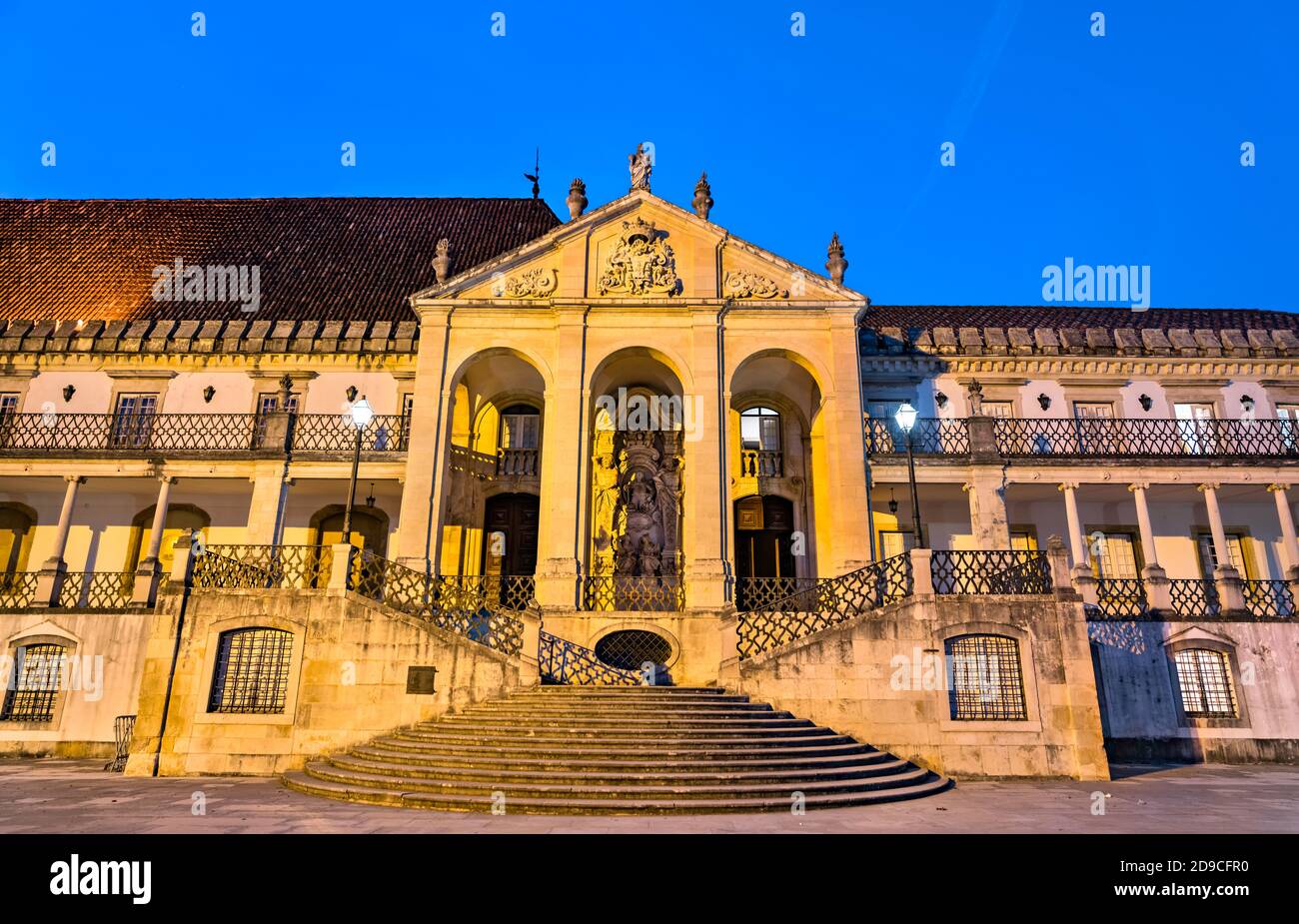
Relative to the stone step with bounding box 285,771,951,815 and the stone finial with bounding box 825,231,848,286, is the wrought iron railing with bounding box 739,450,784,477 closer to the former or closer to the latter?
the stone finial with bounding box 825,231,848,286

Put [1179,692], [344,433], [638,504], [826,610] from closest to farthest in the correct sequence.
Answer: [826,610] → [1179,692] → [638,504] → [344,433]

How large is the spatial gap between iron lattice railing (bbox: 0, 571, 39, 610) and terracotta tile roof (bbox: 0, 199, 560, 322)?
30.4 feet

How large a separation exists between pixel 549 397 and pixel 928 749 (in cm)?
1199

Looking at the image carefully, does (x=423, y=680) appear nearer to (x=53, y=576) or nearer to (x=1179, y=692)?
(x=53, y=576)

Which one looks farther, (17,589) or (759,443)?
(759,443)

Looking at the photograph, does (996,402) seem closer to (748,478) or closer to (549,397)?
(748,478)

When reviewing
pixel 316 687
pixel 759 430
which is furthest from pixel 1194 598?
pixel 316 687

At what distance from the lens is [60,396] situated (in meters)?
23.4

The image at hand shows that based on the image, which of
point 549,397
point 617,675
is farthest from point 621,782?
point 549,397

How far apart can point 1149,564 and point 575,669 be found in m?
14.4

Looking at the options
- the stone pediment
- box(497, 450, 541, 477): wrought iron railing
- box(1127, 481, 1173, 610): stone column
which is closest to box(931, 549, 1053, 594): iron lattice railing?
box(1127, 481, 1173, 610): stone column

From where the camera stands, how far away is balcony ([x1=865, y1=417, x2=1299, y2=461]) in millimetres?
21984

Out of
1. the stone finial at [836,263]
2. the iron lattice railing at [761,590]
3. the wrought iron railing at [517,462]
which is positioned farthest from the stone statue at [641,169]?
the iron lattice railing at [761,590]

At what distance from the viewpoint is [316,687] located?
14.9 meters
